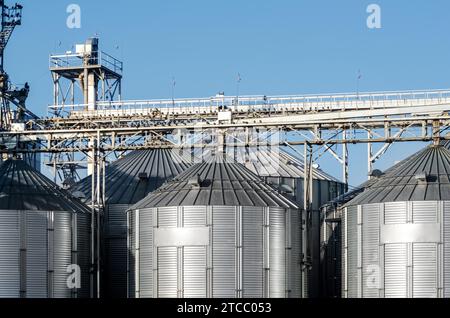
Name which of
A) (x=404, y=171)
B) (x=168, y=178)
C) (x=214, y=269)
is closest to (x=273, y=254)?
(x=214, y=269)

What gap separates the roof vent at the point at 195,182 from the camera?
290 ft

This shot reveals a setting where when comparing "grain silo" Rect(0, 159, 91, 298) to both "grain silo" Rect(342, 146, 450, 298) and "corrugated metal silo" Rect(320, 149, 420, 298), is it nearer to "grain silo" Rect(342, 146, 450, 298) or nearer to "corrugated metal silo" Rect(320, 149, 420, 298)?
"corrugated metal silo" Rect(320, 149, 420, 298)

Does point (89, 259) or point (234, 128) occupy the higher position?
point (234, 128)

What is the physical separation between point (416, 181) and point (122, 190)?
2411 cm

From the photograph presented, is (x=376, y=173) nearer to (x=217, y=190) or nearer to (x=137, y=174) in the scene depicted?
(x=217, y=190)

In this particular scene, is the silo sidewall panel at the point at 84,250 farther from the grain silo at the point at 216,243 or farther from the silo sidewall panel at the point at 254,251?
the silo sidewall panel at the point at 254,251

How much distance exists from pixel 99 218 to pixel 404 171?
2072 cm

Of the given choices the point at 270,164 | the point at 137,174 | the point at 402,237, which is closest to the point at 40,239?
the point at 137,174

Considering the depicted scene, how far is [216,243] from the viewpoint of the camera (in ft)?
280

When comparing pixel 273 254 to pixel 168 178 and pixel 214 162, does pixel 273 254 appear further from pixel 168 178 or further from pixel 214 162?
pixel 168 178

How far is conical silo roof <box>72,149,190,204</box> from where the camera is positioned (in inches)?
3954

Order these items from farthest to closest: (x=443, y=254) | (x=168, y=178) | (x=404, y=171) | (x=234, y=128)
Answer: (x=168, y=178)
(x=234, y=128)
(x=404, y=171)
(x=443, y=254)

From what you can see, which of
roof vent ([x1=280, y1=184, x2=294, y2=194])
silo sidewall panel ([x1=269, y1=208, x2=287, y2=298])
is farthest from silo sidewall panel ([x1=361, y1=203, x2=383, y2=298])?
roof vent ([x1=280, y1=184, x2=294, y2=194])

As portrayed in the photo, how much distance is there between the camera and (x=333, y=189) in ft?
353
